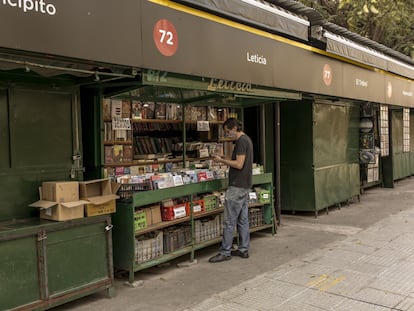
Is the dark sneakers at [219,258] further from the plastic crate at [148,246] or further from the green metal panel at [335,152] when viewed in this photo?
the green metal panel at [335,152]

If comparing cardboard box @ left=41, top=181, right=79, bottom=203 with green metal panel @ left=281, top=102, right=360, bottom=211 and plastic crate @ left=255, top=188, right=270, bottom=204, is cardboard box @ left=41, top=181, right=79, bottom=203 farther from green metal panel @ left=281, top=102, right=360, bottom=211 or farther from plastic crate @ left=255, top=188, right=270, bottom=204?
green metal panel @ left=281, top=102, right=360, bottom=211

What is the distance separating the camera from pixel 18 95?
181 inches

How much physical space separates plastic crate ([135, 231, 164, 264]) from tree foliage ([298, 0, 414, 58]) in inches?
327

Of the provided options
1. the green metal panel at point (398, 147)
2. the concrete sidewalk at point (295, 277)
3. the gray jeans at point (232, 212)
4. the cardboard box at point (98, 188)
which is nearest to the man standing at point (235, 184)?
the gray jeans at point (232, 212)

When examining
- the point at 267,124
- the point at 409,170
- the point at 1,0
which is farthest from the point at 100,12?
the point at 409,170

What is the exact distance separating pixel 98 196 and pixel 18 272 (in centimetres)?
117

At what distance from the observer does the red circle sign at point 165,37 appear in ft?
15.7

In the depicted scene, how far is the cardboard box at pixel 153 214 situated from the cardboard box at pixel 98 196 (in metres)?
0.66

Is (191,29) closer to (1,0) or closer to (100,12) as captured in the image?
(100,12)

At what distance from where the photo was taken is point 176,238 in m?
5.80

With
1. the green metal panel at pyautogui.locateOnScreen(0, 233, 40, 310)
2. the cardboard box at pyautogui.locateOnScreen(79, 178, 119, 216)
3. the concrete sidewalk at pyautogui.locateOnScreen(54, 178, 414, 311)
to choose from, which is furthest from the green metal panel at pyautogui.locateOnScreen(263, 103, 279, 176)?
the green metal panel at pyautogui.locateOnScreen(0, 233, 40, 310)

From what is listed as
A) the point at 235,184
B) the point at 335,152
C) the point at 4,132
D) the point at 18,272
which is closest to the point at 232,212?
the point at 235,184

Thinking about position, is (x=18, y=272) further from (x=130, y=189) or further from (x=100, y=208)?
(x=130, y=189)

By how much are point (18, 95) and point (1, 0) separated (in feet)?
4.58
